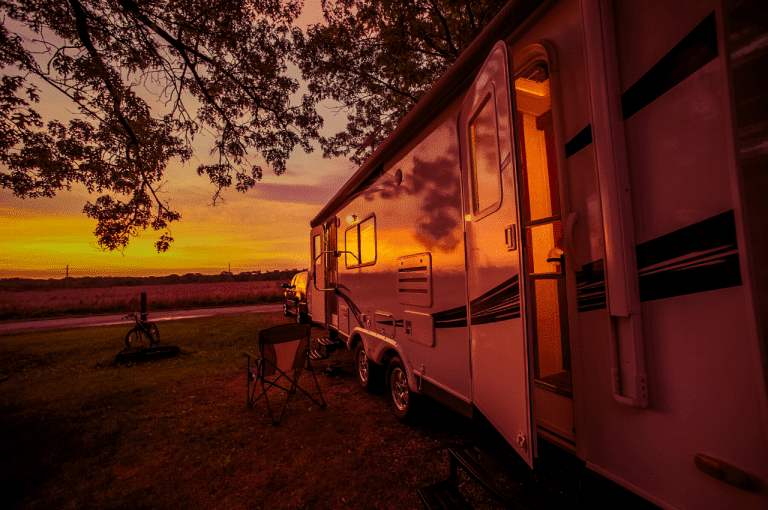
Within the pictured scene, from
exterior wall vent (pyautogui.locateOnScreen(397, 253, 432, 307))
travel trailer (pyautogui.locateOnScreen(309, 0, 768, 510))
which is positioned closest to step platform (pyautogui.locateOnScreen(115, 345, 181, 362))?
exterior wall vent (pyautogui.locateOnScreen(397, 253, 432, 307))

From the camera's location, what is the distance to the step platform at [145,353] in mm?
7134

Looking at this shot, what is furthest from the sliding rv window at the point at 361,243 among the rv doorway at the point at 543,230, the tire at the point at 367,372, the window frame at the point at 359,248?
the rv doorway at the point at 543,230

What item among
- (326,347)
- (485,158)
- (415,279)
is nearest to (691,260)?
(485,158)

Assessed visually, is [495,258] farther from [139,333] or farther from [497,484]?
[139,333]

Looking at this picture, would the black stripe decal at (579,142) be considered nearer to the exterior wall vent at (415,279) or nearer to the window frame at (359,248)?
the exterior wall vent at (415,279)

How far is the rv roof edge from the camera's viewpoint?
79.7 inches

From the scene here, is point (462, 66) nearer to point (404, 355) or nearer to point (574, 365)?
point (574, 365)

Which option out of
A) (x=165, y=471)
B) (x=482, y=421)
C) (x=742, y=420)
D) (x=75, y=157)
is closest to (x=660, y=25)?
(x=742, y=420)

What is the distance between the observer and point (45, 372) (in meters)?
6.59

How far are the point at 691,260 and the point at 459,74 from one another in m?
1.98

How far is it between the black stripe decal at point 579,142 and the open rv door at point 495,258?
12.1 inches

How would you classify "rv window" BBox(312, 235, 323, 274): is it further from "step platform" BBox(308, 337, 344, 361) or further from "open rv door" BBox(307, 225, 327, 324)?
"step platform" BBox(308, 337, 344, 361)

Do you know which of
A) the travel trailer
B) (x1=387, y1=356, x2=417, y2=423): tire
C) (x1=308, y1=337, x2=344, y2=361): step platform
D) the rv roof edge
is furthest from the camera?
(x1=308, y1=337, x2=344, y2=361): step platform

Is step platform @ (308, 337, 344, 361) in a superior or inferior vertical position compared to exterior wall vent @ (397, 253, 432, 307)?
inferior
